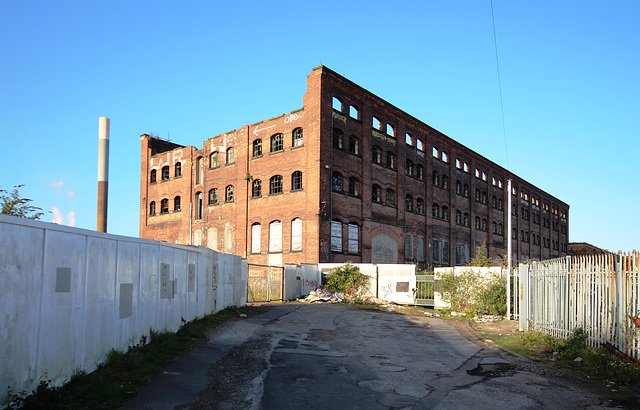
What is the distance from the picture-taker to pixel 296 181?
105 ft

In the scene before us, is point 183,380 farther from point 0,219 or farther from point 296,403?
point 0,219

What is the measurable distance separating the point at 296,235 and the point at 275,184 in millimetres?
4076

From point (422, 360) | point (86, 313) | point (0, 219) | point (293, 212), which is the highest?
point (293, 212)

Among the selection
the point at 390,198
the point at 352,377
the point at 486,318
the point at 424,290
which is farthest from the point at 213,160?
the point at 352,377

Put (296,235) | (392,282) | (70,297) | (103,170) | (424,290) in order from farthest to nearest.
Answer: (296,235)
(392,282)
(424,290)
(103,170)
(70,297)

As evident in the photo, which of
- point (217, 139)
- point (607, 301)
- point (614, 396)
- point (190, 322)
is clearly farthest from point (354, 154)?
point (614, 396)

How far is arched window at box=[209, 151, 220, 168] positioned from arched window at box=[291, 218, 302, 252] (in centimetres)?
957

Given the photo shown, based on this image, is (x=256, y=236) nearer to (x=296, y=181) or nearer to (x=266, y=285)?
(x=296, y=181)

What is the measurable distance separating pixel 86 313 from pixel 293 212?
24.4 m

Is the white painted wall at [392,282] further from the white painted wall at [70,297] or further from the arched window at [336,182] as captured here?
the white painted wall at [70,297]

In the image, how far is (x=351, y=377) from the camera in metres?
8.41

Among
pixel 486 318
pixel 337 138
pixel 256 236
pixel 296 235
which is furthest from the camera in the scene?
pixel 256 236

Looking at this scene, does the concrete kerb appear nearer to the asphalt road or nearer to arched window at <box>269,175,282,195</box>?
the asphalt road

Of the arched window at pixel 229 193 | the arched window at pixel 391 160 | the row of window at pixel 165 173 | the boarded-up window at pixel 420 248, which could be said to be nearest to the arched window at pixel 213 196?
the arched window at pixel 229 193
